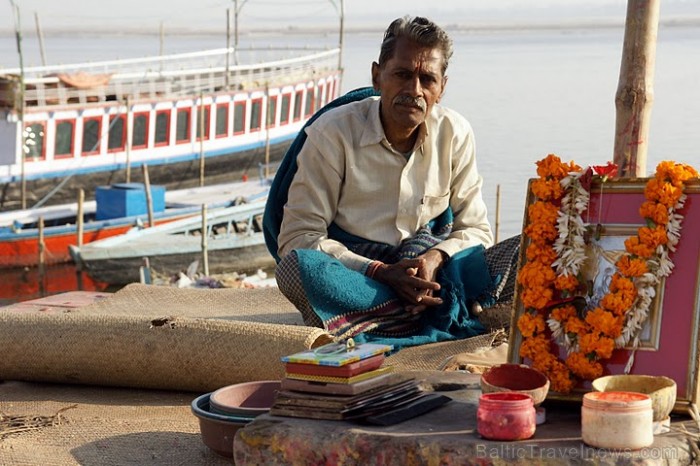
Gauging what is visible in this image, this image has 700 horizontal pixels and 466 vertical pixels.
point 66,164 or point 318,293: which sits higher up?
point 318,293

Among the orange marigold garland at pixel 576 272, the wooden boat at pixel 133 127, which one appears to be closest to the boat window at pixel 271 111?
the wooden boat at pixel 133 127

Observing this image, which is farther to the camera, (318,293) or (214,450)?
(318,293)

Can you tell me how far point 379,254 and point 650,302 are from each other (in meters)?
1.60

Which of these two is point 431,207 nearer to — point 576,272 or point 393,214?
point 393,214

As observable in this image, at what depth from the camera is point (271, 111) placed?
26.2 m

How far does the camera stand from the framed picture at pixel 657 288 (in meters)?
2.99

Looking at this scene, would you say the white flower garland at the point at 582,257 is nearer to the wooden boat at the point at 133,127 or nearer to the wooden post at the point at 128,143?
the wooden boat at the point at 133,127

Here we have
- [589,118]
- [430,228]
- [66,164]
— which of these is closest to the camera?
[430,228]

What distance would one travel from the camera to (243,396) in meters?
3.54

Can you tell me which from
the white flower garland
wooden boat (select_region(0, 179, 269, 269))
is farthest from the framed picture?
wooden boat (select_region(0, 179, 269, 269))

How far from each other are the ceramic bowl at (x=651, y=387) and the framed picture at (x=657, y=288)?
0.10 metres

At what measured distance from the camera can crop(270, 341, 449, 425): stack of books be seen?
2.92 metres

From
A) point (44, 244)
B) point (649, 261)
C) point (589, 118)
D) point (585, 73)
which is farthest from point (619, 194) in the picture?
point (585, 73)

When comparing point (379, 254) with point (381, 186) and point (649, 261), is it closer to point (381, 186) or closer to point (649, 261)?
point (381, 186)
